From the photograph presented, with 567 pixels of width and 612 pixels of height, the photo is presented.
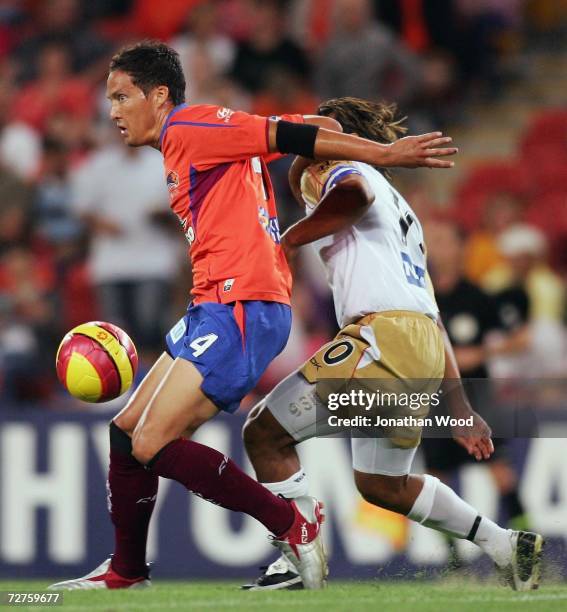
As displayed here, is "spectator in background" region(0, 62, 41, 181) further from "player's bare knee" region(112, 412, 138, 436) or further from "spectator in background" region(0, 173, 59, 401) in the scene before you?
"player's bare knee" region(112, 412, 138, 436)

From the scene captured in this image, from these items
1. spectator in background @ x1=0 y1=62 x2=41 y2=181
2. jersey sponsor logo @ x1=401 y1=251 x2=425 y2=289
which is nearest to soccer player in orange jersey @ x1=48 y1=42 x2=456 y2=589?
jersey sponsor logo @ x1=401 y1=251 x2=425 y2=289

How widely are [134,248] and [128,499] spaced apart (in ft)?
13.6

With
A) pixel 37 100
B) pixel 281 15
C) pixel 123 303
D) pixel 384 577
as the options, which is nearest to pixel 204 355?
pixel 384 577

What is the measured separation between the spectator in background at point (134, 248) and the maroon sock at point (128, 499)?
3774 mm

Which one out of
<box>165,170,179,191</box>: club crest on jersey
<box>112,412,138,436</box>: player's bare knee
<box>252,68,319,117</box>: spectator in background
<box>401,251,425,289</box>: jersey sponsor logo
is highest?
<box>252,68,319,117</box>: spectator in background

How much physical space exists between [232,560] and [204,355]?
3.04m

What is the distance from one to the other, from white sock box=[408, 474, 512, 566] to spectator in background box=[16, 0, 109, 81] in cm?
642

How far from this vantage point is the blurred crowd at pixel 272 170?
9.00 m

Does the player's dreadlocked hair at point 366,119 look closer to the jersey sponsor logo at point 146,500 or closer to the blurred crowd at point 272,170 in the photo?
the jersey sponsor logo at point 146,500

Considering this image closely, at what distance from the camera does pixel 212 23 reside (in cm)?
1077

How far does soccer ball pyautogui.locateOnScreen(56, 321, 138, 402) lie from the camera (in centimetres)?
541

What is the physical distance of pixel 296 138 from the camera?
198 inches

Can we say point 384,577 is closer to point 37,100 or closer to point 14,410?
point 14,410

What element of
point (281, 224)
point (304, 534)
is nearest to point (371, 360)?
point (304, 534)
